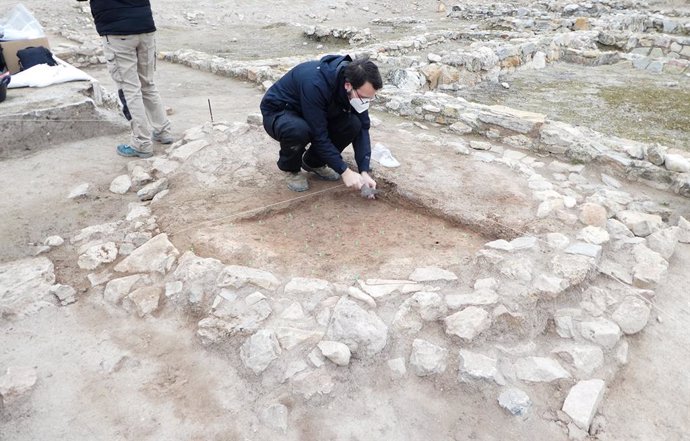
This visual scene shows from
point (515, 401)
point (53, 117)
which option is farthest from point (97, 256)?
point (515, 401)

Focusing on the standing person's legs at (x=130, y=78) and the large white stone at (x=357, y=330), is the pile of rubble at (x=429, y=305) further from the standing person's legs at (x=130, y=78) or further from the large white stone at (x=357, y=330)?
the standing person's legs at (x=130, y=78)

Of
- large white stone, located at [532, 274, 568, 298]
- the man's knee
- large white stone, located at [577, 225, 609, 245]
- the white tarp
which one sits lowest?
large white stone, located at [532, 274, 568, 298]

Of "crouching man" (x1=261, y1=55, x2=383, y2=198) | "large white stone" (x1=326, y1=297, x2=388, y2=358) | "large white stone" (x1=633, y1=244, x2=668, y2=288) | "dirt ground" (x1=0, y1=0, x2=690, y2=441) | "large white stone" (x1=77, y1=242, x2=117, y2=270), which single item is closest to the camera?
"dirt ground" (x1=0, y1=0, x2=690, y2=441)

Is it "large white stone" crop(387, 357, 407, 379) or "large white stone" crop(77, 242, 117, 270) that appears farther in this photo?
"large white stone" crop(77, 242, 117, 270)

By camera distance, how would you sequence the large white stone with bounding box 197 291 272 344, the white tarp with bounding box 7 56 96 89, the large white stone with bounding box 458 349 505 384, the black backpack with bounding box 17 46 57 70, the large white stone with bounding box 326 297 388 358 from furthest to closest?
the black backpack with bounding box 17 46 57 70
the white tarp with bounding box 7 56 96 89
the large white stone with bounding box 197 291 272 344
the large white stone with bounding box 326 297 388 358
the large white stone with bounding box 458 349 505 384

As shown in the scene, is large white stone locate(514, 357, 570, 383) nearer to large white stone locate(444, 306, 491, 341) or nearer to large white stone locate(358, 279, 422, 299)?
large white stone locate(444, 306, 491, 341)

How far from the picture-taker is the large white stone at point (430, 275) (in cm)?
288

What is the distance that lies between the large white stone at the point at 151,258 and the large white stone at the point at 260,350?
35.3 inches

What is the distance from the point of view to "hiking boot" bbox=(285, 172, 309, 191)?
4022mm

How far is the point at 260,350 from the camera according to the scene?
2434mm

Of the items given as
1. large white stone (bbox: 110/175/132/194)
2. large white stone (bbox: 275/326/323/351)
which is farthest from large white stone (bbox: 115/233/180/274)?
large white stone (bbox: 110/175/132/194)

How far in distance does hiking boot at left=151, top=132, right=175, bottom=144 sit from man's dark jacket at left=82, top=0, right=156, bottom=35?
1.11m

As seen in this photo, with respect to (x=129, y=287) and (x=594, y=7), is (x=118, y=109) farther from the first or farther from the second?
(x=594, y=7)

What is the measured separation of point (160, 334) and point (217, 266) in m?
0.51
